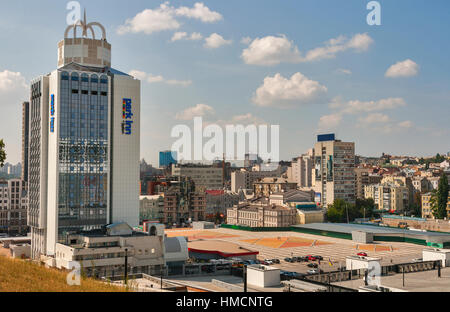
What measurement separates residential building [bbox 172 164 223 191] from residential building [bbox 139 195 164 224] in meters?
49.9

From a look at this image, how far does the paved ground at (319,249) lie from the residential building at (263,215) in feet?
33.0

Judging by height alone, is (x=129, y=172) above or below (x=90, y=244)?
above

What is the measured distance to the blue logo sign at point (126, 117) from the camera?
6238 centimetres

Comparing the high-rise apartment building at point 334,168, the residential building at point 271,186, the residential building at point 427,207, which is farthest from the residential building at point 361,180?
the residential building at point 427,207

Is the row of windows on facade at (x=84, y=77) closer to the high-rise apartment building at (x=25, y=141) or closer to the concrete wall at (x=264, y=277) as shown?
the concrete wall at (x=264, y=277)

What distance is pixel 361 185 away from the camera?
517 feet

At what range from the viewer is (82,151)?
5984 cm

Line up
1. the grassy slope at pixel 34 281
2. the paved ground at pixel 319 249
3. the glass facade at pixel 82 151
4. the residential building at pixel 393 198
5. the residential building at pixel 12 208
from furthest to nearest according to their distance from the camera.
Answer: the residential building at pixel 393 198 → the residential building at pixel 12 208 → the paved ground at pixel 319 249 → the glass facade at pixel 82 151 → the grassy slope at pixel 34 281

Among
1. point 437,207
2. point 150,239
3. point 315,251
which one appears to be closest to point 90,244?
point 150,239

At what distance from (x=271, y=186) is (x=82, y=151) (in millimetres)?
98787

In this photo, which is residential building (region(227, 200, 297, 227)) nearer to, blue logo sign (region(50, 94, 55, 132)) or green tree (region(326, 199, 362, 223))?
green tree (region(326, 199, 362, 223))
